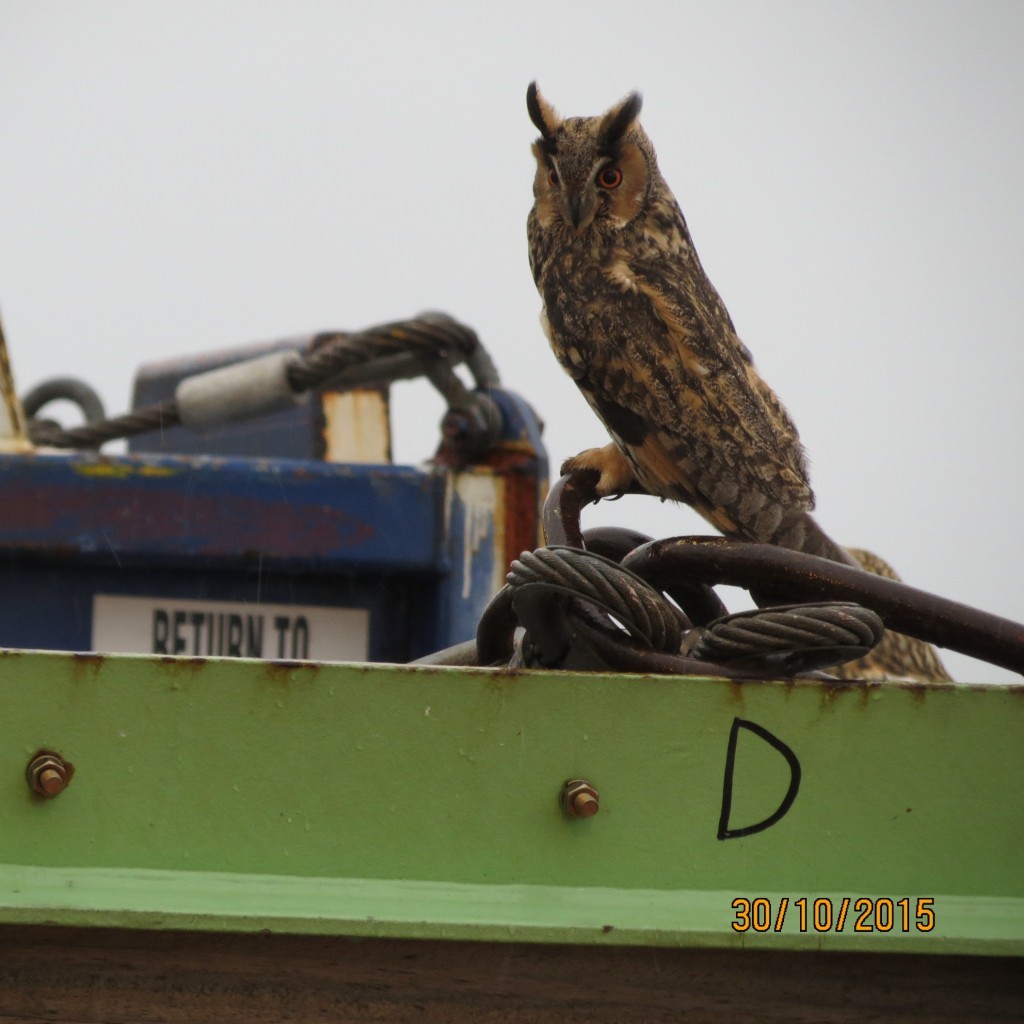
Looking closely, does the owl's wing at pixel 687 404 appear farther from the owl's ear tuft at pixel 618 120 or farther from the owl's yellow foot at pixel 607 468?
the owl's ear tuft at pixel 618 120

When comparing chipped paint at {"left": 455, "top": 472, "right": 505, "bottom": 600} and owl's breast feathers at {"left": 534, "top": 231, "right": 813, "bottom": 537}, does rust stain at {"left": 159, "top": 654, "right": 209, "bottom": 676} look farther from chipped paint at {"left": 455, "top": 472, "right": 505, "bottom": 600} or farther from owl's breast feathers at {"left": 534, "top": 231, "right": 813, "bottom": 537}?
A: chipped paint at {"left": 455, "top": 472, "right": 505, "bottom": 600}

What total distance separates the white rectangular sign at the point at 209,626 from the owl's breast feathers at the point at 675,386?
5.36 feet

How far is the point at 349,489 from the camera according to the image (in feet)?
12.0

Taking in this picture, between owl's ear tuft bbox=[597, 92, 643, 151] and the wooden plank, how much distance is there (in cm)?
120

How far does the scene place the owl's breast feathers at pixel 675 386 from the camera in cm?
215

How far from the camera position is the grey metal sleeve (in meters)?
4.11

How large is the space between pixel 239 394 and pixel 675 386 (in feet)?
7.41

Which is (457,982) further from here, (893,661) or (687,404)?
(893,661)

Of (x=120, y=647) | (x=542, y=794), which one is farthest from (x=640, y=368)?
(x=120, y=647)

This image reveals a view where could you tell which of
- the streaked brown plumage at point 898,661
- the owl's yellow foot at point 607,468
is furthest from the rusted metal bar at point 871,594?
the streaked brown plumage at point 898,661

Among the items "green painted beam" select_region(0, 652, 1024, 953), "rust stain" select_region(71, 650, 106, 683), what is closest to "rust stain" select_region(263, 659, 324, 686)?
"green painted beam" select_region(0, 652, 1024, 953)

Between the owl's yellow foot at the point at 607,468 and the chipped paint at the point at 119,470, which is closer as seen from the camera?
the owl's yellow foot at the point at 607,468

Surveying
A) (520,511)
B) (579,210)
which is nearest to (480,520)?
(520,511)
